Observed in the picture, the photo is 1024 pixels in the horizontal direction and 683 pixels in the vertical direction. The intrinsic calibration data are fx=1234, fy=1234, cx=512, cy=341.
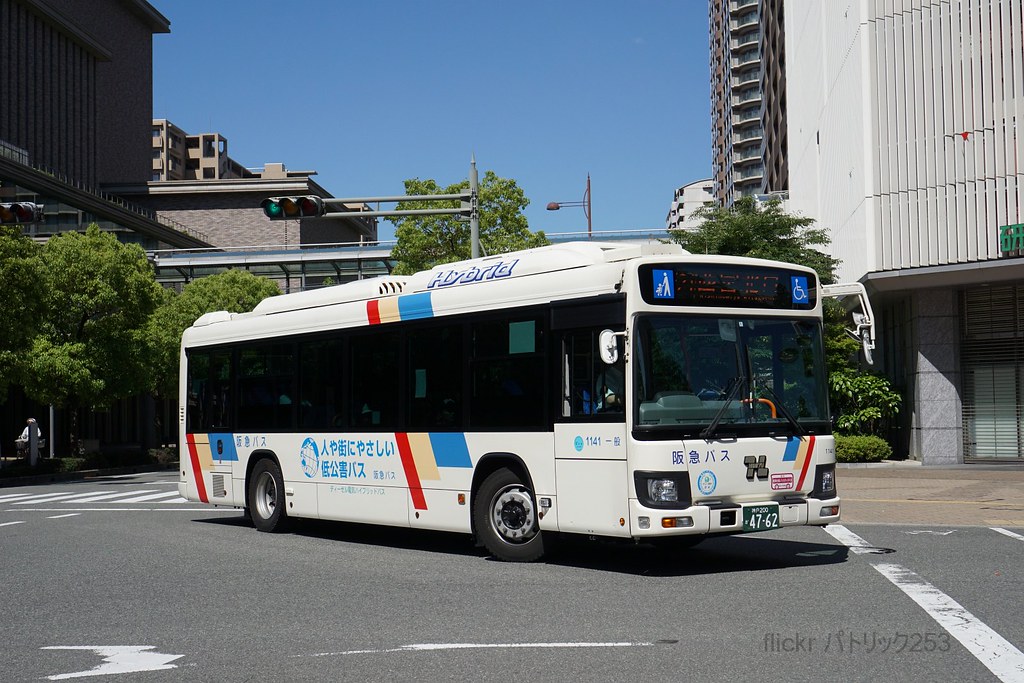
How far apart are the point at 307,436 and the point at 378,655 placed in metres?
8.44

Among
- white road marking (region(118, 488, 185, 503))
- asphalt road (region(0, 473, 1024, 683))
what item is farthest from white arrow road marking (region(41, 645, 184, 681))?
white road marking (region(118, 488, 185, 503))

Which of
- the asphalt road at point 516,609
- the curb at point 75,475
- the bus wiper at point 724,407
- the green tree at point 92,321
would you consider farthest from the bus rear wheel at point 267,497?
the green tree at point 92,321

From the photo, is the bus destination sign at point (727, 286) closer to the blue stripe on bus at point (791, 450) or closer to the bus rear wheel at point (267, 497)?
the blue stripe on bus at point (791, 450)

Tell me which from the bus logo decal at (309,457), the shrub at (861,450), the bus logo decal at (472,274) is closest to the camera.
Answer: the bus logo decal at (472,274)

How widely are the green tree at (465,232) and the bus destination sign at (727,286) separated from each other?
97.7 ft

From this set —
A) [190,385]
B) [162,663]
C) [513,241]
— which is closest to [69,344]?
[513,241]

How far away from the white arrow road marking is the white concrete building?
2471 centimetres

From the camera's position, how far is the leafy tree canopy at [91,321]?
126 ft

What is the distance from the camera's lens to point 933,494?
2164cm

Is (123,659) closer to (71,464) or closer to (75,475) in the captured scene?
(75,475)

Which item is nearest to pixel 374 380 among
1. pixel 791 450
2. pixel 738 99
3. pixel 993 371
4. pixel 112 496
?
pixel 791 450

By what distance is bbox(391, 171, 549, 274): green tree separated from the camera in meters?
42.4

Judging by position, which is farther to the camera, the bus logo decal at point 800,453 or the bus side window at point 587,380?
the bus logo decal at point 800,453

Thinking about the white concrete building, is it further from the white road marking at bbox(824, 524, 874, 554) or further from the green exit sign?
the white road marking at bbox(824, 524, 874, 554)
